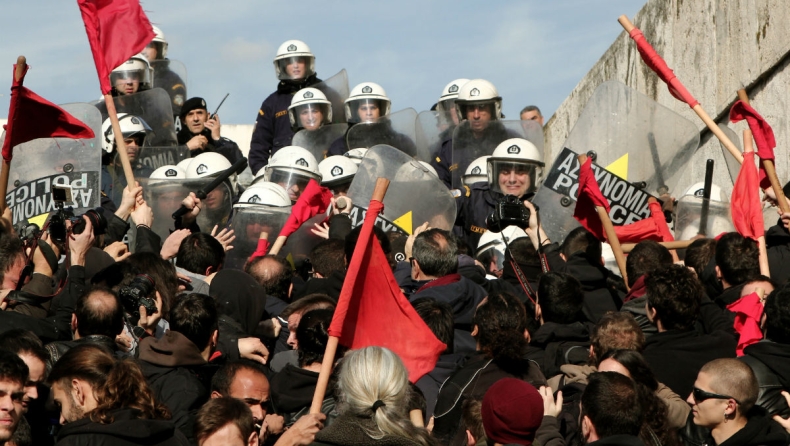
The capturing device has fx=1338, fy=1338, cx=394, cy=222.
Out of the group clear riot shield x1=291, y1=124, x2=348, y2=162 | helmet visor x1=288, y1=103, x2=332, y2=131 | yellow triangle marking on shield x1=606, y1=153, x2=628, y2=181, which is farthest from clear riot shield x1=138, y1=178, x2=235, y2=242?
yellow triangle marking on shield x1=606, y1=153, x2=628, y2=181

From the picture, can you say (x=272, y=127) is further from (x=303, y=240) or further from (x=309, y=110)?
(x=303, y=240)

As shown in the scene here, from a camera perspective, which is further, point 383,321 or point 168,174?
point 168,174

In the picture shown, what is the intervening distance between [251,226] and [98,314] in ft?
14.7

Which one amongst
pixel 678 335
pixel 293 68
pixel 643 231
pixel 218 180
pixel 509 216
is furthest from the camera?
pixel 293 68

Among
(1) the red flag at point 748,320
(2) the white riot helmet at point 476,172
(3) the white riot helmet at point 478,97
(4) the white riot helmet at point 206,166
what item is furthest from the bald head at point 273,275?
(3) the white riot helmet at point 478,97

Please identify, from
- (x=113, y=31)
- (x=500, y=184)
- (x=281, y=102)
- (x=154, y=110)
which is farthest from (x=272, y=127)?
(x=113, y=31)

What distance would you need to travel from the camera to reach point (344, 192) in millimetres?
11375

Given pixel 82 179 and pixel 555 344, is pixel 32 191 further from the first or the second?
pixel 555 344

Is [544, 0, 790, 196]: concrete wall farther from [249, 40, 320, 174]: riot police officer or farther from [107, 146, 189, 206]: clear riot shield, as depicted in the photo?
[107, 146, 189, 206]: clear riot shield

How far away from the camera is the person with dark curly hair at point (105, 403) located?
4.59m

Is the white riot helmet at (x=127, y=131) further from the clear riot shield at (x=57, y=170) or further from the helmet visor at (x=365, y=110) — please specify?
the helmet visor at (x=365, y=110)

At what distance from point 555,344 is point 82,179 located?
463 cm

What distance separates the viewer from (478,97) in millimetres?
12492

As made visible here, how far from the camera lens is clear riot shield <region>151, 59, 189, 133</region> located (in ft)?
49.4
